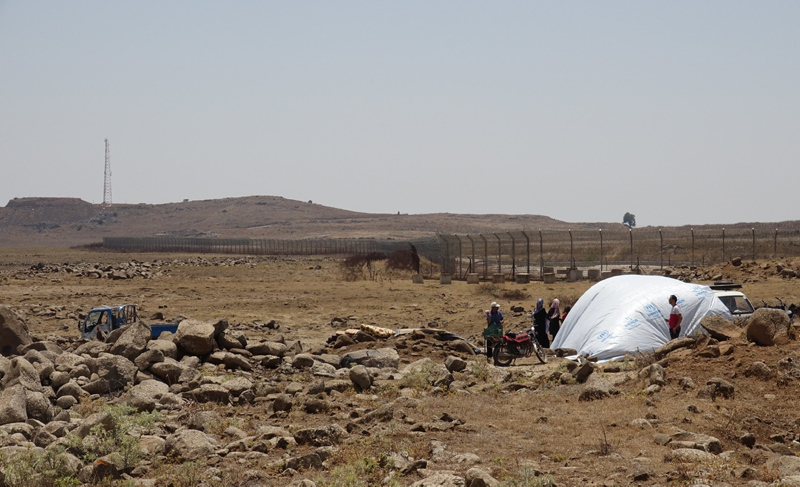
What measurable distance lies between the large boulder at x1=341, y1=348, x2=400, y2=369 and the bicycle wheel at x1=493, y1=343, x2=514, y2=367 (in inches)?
84.1

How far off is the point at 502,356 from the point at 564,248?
233 feet

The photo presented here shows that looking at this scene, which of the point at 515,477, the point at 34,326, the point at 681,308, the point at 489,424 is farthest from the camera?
the point at 34,326

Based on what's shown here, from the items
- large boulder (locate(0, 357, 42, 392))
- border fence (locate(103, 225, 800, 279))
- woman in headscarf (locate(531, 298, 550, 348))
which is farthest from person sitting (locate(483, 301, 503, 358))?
border fence (locate(103, 225, 800, 279))

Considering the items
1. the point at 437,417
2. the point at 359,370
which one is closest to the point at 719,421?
the point at 437,417

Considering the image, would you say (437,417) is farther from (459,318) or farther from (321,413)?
(459,318)

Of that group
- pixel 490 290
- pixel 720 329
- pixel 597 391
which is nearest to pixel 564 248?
pixel 490 290

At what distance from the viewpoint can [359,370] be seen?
1420 centimetres

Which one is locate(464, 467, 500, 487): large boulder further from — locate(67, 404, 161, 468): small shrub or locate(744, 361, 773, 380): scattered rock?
locate(744, 361, 773, 380): scattered rock

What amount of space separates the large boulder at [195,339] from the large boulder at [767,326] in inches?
393

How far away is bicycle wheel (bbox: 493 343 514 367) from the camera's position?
1731 cm

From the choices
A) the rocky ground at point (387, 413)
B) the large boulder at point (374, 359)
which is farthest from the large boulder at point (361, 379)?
the large boulder at point (374, 359)

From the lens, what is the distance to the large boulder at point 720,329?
14.4 meters

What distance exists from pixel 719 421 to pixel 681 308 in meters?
7.70

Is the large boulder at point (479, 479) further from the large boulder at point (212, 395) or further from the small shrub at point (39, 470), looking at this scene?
the large boulder at point (212, 395)
